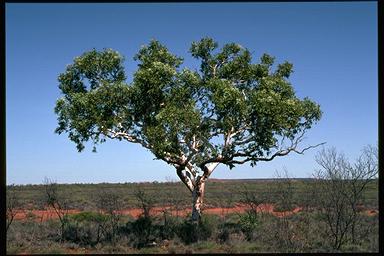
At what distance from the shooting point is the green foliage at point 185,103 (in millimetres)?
15617

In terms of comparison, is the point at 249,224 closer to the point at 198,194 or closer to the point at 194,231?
the point at 194,231

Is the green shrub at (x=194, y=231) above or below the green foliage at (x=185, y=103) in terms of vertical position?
below

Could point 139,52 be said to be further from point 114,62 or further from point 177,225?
point 177,225

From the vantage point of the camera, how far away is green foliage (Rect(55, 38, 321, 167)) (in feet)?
51.2

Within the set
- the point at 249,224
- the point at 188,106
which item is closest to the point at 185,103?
the point at 188,106

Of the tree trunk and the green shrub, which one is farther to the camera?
the green shrub

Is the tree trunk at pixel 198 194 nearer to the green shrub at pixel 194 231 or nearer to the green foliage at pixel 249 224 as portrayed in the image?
the green shrub at pixel 194 231

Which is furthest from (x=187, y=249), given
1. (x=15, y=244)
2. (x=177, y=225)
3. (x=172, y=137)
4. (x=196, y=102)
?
(x=15, y=244)

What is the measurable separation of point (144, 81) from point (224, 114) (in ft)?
9.87

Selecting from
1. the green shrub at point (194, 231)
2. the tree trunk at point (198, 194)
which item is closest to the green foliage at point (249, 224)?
the green shrub at point (194, 231)

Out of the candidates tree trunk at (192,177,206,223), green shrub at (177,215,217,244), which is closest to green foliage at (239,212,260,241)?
green shrub at (177,215,217,244)

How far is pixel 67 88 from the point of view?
1783 centimetres

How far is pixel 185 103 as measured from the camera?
1622 cm

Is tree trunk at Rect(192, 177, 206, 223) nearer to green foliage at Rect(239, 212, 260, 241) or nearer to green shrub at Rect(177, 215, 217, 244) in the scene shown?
green shrub at Rect(177, 215, 217, 244)
